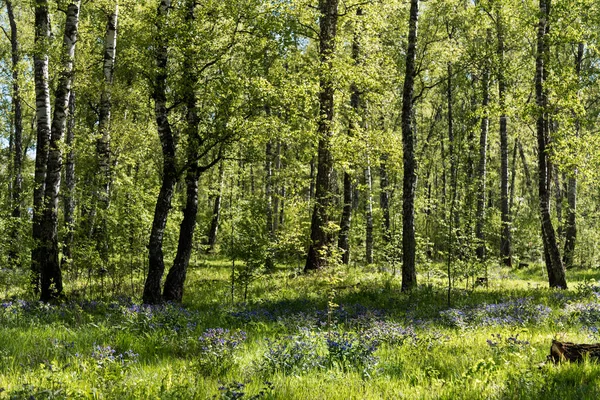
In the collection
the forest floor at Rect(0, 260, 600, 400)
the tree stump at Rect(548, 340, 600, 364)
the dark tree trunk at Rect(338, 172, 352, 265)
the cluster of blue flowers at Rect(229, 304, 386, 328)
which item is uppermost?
the dark tree trunk at Rect(338, 172, 352, 265)

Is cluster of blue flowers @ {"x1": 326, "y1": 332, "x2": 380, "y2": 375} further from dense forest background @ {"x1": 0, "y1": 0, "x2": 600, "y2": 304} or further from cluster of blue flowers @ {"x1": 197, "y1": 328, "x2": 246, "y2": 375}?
dense forest background @ {"x1": 0, "y1": 0, "x2": 600, "y2": 304}

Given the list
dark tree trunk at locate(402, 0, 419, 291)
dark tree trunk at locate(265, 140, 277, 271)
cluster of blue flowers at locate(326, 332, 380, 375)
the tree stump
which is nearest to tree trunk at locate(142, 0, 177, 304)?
dark tree trunk at locate(265, 140, 277, 271)

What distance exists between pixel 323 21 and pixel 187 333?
1415 centimetres

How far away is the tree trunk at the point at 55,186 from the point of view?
440 inches

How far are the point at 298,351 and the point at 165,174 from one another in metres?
7.20

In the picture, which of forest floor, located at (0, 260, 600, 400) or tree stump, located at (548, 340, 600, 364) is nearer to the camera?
forest floor, located at (0, 260, 600, 400)

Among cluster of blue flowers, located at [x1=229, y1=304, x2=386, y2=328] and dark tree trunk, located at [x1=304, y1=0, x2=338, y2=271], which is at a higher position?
dark tree trunk, located at [x1=304, y1=0, x2=338, y2=271]

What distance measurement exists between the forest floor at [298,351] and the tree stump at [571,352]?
0.19 metres

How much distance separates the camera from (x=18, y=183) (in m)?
30.3

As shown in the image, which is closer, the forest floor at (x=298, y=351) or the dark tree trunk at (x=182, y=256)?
the forest floor at (x=298, y=351)

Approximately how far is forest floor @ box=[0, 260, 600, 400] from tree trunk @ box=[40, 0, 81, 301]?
33.4 inches

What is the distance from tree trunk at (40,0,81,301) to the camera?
11.2 metres

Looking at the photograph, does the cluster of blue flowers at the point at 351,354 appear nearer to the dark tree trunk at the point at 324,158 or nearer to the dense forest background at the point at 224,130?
the dense forest background at the point at 224,130

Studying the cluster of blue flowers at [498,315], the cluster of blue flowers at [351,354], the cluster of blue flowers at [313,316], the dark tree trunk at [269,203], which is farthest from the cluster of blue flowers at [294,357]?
the dark tree trunk at [269,203]
